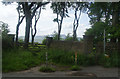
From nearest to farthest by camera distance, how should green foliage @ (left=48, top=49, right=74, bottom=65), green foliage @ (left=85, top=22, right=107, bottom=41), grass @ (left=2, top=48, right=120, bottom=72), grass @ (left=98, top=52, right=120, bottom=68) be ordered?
grass @ (left=2, top=48, right=120, bottom=72)
grass @ (left=98, top=52, right=120, bottom=68)
green foliage @ (left=48, top=49, right=74, bottom=65)
green foliage @ (left=85, top=22, right=107, bottom=41)

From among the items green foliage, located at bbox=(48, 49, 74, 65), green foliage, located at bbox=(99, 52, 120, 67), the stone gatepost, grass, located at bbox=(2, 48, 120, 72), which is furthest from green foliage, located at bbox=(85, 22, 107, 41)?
green foliage, located at bbox=(48, 49, 74, 65)

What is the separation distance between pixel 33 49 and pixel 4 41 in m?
3.20

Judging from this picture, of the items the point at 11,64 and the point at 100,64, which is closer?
the point at 11,64

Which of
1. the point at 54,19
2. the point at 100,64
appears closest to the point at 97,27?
the point at 100,64

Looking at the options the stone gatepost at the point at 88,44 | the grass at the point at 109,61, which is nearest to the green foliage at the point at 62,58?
the stone gatepost at the point at 88,44

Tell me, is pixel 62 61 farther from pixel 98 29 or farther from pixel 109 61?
pixel 98 29

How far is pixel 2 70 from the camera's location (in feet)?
25.1

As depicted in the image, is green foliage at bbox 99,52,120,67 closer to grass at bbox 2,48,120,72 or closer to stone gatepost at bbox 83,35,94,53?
grass at bbox 2,48,120,72

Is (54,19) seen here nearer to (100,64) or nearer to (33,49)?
(33,49)

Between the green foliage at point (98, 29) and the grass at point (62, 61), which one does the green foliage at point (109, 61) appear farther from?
the green foliage at point (98, 29)

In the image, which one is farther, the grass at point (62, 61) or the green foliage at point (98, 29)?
the green foliage at point (98, 29)

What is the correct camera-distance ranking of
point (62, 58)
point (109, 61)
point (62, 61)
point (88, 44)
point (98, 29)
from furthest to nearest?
1. point (98, 29)
2. point (88, 44)
3. point (62, 58)
4. point (62, 61)
5. point (109, 61)

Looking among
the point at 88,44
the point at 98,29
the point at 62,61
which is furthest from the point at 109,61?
the point at 98,29

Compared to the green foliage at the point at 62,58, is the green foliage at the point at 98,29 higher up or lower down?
higher up
